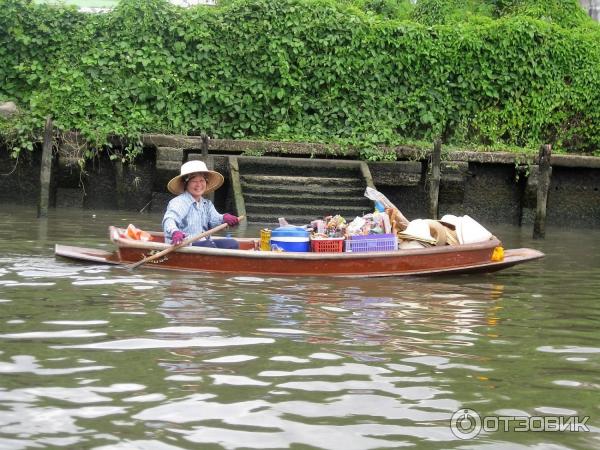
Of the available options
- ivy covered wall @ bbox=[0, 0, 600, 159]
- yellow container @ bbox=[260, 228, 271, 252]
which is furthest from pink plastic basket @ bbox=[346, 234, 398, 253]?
ivy covered wall @ bbox=[0, 0, 600, 159]

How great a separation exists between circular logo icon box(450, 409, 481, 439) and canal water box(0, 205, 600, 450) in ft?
0.05

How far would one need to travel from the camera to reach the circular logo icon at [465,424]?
192 inches

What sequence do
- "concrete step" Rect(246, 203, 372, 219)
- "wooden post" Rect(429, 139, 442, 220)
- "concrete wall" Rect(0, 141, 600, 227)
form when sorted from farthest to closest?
"concrete wall" Rect(0, 141, 600, 227)
"wooden post" Rect(429, 139, 442, 220)
"concrete step" Rect(246, 203, 372, 219)

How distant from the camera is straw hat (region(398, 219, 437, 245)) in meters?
10.6

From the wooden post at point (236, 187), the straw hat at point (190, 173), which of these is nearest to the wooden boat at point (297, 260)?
the straw hat at point (190, 173)

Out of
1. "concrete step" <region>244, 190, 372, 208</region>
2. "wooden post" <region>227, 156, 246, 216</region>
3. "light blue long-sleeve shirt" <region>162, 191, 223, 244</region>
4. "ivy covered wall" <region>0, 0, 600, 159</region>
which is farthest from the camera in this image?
"ivy covered wall" <region>0, 0, 600, 159</region>

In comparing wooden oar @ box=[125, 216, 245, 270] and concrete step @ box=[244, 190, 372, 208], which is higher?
concrete step @ box=[244, 190, 372, 208]

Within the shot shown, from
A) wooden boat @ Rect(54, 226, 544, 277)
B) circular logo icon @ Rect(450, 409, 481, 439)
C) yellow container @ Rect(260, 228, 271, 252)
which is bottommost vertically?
circular logo icon @ Rect(450, 409, 481, 439)

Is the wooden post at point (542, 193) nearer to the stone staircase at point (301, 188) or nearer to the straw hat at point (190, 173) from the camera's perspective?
the stone staircase at point (301, 188)

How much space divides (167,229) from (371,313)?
3.06m

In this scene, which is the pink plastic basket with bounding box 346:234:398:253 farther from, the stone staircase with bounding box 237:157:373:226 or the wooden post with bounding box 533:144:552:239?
the wooden post with bounding box 533:144:552:239

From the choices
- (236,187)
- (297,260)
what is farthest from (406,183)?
(297,260)

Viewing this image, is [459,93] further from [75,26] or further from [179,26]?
[75,26]

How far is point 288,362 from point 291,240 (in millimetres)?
4291
